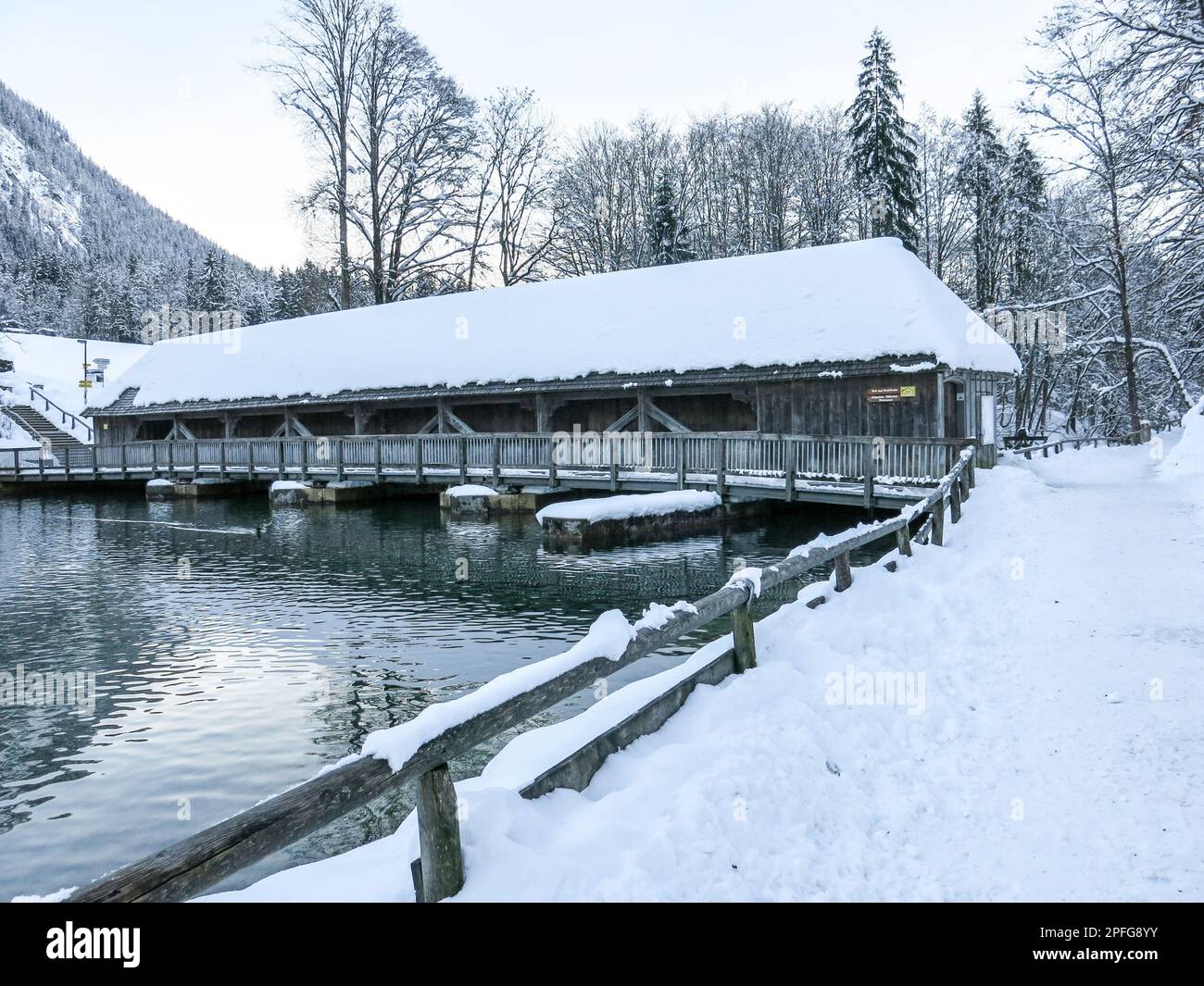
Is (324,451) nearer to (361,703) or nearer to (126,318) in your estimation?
(361,703)

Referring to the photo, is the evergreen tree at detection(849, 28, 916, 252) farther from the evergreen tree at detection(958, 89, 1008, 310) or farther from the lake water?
the lake water

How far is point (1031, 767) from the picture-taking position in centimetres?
477

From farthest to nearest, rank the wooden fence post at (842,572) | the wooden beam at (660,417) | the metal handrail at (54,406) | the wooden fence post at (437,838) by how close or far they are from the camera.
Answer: the metal handrail at (54,406), the wooden beam at (660,417), the wooden fence post at (842,572), the wooden fence post at (437,838)

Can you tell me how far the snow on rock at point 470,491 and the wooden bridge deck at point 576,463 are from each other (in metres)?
0.62

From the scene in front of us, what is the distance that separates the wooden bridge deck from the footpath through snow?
879cm

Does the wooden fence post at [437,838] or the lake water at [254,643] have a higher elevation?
the wooden fence post at [437,838]

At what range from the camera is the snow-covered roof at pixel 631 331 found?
2069cm

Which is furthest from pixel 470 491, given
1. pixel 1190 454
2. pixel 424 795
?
pixel 424 795

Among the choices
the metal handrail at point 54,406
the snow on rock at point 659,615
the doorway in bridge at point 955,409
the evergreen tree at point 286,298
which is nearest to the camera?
the snow on rock at point 659,615

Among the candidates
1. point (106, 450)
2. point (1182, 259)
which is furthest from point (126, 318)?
point (1182, 259)

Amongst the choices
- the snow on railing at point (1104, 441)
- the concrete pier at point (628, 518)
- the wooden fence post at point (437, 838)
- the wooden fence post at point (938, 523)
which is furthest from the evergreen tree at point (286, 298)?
the wooden fence post at point (437, 838)

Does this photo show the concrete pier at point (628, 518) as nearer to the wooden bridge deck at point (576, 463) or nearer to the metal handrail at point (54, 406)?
the wooden bridge deck at point (576, 463)

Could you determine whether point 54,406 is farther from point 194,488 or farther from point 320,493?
point 320,493

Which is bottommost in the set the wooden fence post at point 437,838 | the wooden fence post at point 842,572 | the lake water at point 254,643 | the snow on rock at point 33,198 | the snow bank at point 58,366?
the lake water at point 254,643
